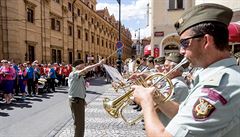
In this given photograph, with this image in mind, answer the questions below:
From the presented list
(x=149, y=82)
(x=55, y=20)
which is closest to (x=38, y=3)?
(x=55, y=20)

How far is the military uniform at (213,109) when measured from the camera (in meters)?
1.56

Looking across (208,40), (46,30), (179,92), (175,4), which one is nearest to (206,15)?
(208,40)

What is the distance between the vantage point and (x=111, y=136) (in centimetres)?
747

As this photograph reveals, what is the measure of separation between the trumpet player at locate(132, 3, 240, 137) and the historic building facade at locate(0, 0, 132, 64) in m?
21.9

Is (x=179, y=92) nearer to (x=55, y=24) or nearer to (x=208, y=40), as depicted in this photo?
(x=208, y=40)

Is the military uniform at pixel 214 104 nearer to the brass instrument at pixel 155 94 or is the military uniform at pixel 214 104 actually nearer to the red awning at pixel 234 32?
the brass instrument at pixel 155 94

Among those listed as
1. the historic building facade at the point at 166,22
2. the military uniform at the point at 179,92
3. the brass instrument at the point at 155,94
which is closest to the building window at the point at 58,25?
the historic building facade at the point at 166,22

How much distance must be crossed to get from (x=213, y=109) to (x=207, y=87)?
132mm

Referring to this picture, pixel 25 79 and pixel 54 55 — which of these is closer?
pixel 25 79

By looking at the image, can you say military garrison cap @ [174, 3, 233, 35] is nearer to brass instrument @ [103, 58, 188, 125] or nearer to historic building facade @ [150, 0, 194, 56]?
brass instrument @ [103, 58, 188, 125]

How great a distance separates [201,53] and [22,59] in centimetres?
2294

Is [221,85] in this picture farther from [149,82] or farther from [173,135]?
[149,82]

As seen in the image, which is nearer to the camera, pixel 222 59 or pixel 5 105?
pixel 222 59

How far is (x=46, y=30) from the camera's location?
28.5m
